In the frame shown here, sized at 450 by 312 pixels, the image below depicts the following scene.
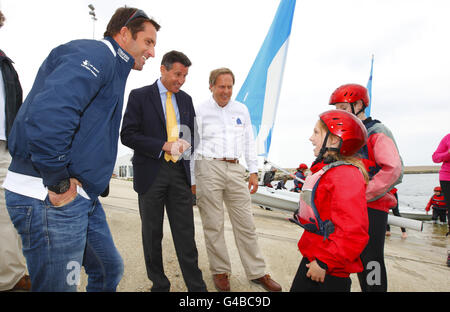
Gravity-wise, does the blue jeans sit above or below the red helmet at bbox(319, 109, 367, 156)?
below

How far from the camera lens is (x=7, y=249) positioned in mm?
1967

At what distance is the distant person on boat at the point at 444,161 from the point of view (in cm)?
361

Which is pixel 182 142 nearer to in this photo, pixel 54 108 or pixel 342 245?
pixel 54 108

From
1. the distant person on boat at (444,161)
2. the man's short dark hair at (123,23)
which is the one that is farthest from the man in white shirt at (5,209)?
the distant person on boat at (444,161)

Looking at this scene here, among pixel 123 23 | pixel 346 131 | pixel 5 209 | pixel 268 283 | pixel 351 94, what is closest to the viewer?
pixel 123 23

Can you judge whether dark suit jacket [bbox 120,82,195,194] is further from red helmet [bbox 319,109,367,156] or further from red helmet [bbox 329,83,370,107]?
red helmet [bbox 329,83,370,107]

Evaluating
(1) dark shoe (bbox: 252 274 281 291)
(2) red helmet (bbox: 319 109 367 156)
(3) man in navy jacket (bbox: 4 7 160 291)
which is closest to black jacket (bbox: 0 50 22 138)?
(3) man in navy jacket (bbox: 4 7 160 291)

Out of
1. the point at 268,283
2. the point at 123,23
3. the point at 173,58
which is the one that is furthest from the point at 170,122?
the point at 268,283

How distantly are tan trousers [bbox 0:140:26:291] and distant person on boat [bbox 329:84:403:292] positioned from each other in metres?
2.77

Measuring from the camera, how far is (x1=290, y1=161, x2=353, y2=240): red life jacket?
149 centimetres

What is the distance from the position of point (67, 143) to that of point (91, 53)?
463 mm

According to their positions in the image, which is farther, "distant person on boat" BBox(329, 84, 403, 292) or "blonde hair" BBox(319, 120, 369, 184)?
"distant person on boat" BBox(329, 84, 403, 292)

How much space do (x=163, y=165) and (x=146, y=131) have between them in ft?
1.24

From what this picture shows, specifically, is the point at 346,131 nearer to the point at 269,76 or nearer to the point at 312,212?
the point at 312,212
